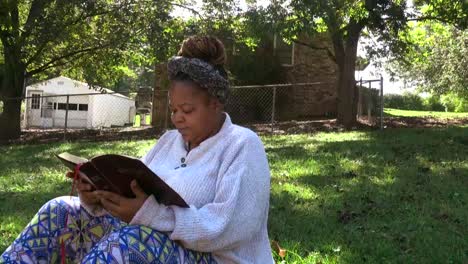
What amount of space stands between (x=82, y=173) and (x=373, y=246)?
265 cm

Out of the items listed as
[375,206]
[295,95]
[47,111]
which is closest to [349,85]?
[295,95]

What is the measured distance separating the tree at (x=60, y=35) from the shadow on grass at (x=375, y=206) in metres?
8.17

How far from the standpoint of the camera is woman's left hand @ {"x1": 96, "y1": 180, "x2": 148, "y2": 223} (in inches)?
78.2

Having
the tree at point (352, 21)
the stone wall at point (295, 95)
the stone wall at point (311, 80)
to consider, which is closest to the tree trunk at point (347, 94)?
the tree at point (352, 21)

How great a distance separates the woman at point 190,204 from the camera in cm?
192

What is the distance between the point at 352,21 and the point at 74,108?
18.6 meters

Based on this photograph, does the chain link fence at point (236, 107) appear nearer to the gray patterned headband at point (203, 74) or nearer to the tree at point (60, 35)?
the tree at point (60, 35)

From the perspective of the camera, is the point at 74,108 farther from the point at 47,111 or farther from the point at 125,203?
the point at 125,203

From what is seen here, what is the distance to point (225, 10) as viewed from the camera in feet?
51.9

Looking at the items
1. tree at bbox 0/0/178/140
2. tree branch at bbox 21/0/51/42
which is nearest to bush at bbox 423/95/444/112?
tree at bbox 0/0/178/140

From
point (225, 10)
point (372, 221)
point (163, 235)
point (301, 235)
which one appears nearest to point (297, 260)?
point (301, 235)

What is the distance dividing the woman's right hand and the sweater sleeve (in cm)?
34

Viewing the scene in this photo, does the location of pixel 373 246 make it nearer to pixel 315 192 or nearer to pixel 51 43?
pixel 315 192

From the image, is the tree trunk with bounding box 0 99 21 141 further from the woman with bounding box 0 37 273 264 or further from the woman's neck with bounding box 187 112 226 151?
the woman's neck with bounding box 187 112 226 151
